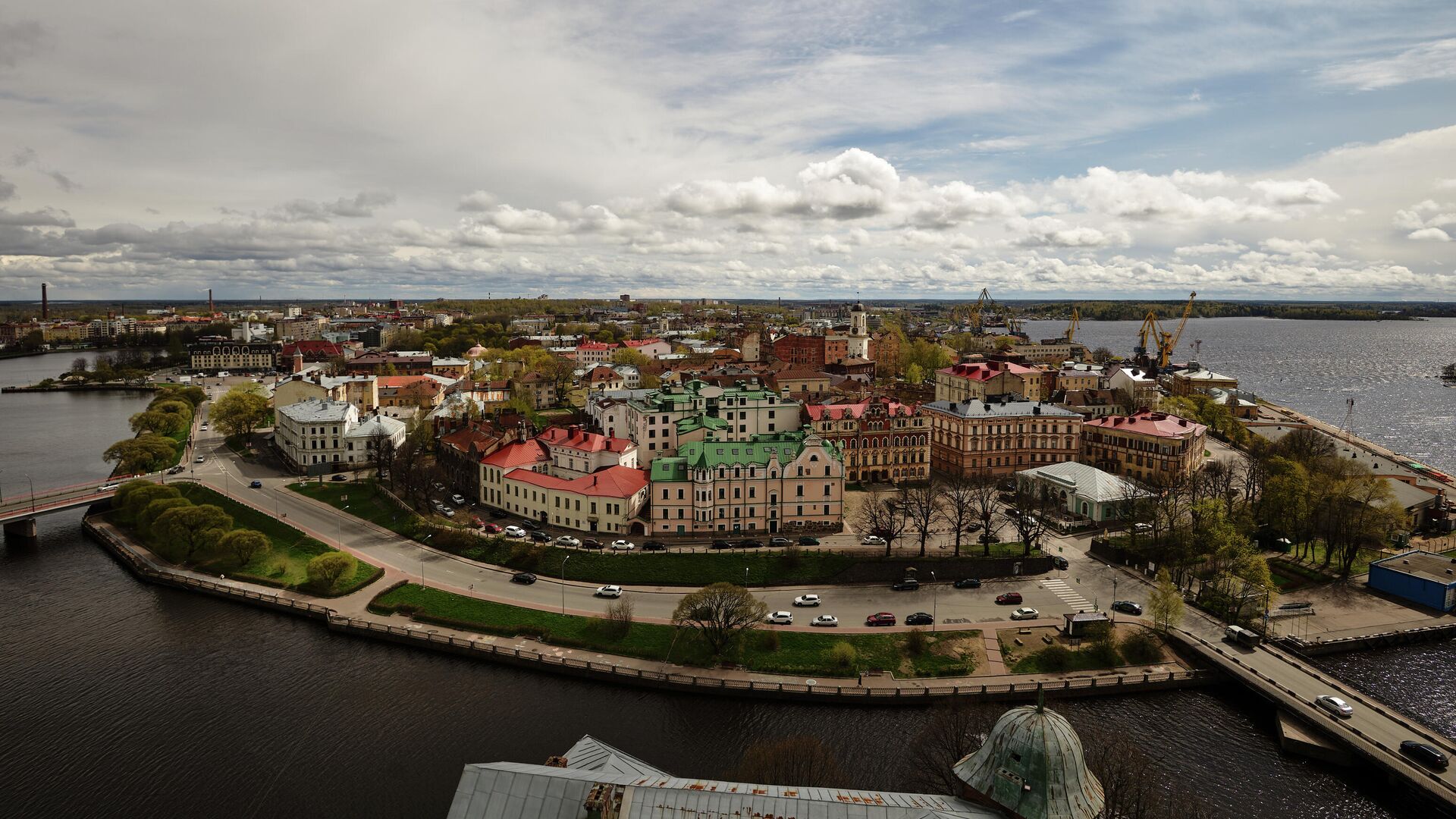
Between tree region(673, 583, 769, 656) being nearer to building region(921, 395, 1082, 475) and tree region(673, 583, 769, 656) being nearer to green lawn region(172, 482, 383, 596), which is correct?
green lawn region(172, 482, 383, 596)

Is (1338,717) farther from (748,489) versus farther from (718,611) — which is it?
(748,489)

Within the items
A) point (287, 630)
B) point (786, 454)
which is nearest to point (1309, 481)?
point (786, 454)

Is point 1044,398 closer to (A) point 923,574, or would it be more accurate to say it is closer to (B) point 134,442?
(A) point 923,574

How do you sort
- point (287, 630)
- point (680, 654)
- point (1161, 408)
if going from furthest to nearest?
point (1161, 408)
point (287, 630)
point (680, 654)

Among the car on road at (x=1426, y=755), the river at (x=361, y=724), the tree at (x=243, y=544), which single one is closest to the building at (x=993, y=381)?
the river at (x=361, y=724)

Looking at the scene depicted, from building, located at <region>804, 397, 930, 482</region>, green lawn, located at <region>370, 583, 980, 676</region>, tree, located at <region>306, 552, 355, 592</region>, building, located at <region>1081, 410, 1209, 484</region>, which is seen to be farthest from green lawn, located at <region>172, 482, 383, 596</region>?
building, located at <region>1081, 410, 1209, 484</region>
